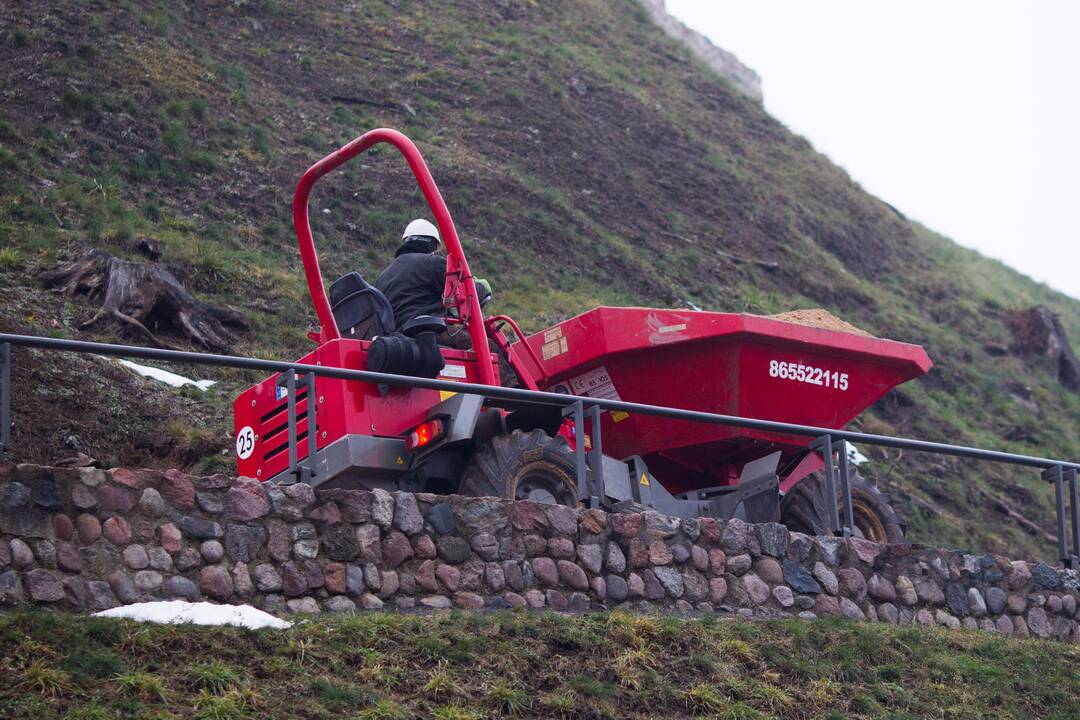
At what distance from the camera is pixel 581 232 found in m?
24.9

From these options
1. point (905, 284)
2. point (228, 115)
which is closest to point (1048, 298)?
point (905, 284)

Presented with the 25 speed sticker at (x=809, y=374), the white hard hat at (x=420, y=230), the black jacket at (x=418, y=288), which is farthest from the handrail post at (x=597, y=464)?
the white hard hat at (x=420, y=230)

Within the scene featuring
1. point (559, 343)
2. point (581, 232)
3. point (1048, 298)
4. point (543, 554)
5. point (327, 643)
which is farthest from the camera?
point (1048, 298)

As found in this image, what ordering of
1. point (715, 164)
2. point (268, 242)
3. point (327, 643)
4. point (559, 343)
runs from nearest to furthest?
point (327, 643), point (559, 343), point (268, 242), point (715, 164)

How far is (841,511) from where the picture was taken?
12031 millimetres

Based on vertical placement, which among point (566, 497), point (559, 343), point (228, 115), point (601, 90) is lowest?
point (566, 497)

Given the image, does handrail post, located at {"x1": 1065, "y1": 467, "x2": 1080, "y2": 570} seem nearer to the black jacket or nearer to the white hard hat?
the black jacket

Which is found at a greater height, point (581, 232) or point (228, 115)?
point (228, 115)

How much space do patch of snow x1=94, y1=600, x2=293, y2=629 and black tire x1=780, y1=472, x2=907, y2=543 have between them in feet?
16.8

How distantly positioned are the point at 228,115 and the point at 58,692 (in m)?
17.6

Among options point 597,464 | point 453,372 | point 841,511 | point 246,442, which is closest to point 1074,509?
point 841,511

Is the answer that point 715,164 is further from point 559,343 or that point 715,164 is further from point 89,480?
point 89,480

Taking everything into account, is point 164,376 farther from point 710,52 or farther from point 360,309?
point 710,52

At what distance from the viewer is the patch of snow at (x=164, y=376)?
1521 cm
